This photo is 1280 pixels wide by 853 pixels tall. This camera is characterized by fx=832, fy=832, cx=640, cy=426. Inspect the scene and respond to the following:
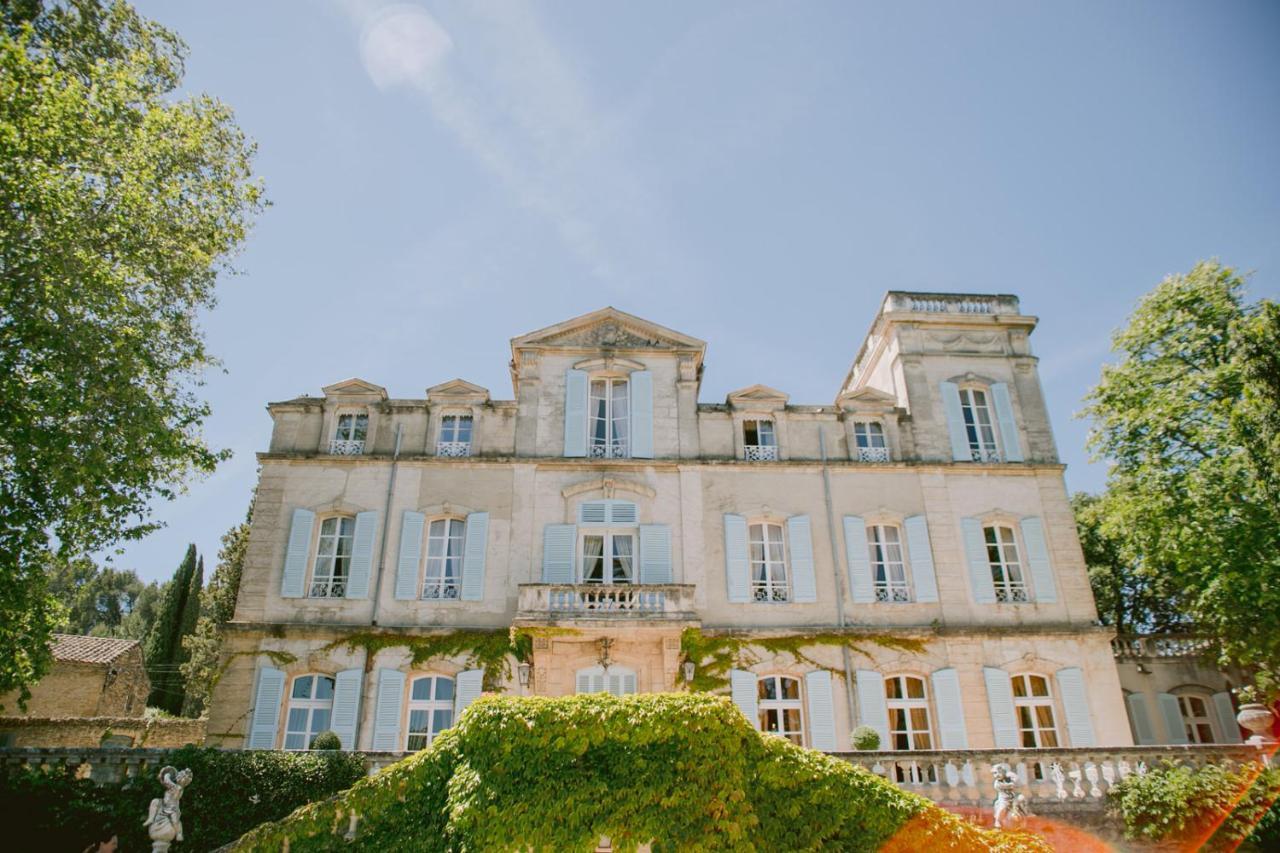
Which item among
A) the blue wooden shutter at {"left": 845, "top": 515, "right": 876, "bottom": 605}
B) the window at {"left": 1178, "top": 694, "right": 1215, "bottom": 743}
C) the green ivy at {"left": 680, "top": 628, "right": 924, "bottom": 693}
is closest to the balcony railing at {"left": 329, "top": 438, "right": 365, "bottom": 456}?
the green ivy at {"left": 680, "top": 628, "right": 924, "bottom": 693}

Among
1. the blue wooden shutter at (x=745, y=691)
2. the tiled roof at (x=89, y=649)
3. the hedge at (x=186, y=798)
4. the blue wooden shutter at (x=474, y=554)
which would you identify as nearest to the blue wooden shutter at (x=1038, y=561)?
the blue wooden shutter at (x=745, y=691)

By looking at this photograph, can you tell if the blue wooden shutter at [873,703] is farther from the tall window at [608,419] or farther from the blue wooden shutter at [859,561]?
the tall window at [608,419]

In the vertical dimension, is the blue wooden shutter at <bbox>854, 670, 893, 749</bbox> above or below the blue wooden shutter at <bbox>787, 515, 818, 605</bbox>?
below

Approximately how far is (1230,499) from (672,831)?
15.2 m

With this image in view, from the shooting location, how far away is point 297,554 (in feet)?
58.1

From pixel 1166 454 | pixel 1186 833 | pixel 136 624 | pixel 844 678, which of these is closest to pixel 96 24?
pixel 844 678

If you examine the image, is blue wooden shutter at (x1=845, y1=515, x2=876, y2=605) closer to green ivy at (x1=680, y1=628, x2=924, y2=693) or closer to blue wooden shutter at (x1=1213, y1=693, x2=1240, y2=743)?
green ivy at (x1=680, y1=628, x2=924, y2=693)

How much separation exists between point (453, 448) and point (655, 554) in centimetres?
Result: 526

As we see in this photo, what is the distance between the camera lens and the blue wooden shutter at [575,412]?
749 inches

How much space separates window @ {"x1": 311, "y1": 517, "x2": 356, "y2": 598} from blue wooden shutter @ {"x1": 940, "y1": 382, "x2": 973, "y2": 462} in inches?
545

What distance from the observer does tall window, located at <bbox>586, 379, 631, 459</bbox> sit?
19172 mm

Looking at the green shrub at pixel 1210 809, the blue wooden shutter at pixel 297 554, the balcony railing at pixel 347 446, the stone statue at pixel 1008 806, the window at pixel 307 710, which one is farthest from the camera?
the balcony railing at pixel 347 446

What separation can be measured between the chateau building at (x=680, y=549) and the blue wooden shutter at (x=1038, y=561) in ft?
0.14

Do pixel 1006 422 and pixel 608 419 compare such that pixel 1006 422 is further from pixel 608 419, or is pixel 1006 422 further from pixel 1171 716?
pixel 608 419
